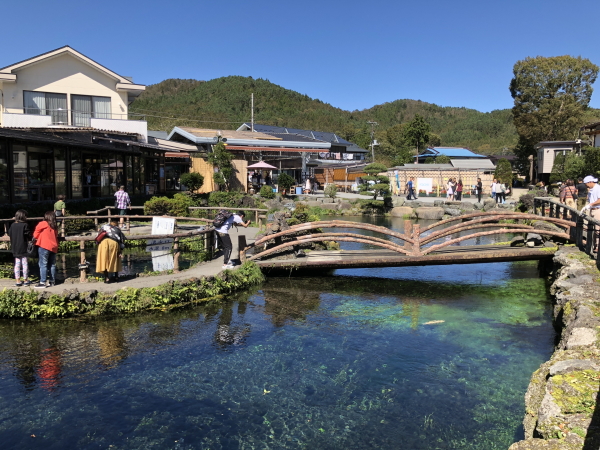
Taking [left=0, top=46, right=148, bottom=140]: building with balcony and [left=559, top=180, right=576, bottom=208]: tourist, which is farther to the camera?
[left=0, top=46, right=148, bottom=140]: building with balcony

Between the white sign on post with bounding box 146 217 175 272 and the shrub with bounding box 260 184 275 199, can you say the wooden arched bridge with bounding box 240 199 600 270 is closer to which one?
the white sign on post with bounding box 146 217 175 272

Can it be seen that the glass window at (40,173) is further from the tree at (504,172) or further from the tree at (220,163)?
the tree at (504,172)

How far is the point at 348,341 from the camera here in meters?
8.93

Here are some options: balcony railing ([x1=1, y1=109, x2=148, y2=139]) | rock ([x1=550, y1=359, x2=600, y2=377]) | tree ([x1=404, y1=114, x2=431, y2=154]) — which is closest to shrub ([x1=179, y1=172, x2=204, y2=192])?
balcony railing ([x1=1, y1=109, x2=148, y2=139])

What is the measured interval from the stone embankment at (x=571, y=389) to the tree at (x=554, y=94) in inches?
1753

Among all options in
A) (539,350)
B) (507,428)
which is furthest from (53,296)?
(539,350)

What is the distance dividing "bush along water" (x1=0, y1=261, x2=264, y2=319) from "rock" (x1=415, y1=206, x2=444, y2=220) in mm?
21229

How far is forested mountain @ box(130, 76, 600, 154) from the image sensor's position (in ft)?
249

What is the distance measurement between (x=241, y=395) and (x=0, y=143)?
13.9 metres

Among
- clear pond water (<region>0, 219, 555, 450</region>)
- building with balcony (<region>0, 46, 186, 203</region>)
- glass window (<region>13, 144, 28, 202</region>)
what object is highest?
building with balcony (<region>0, 46, 186, 203</region>)

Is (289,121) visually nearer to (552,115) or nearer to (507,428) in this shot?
(552,115)

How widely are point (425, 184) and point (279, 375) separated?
1261 inches

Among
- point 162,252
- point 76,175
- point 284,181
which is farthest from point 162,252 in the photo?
point 284,181

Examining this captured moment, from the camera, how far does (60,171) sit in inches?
797
